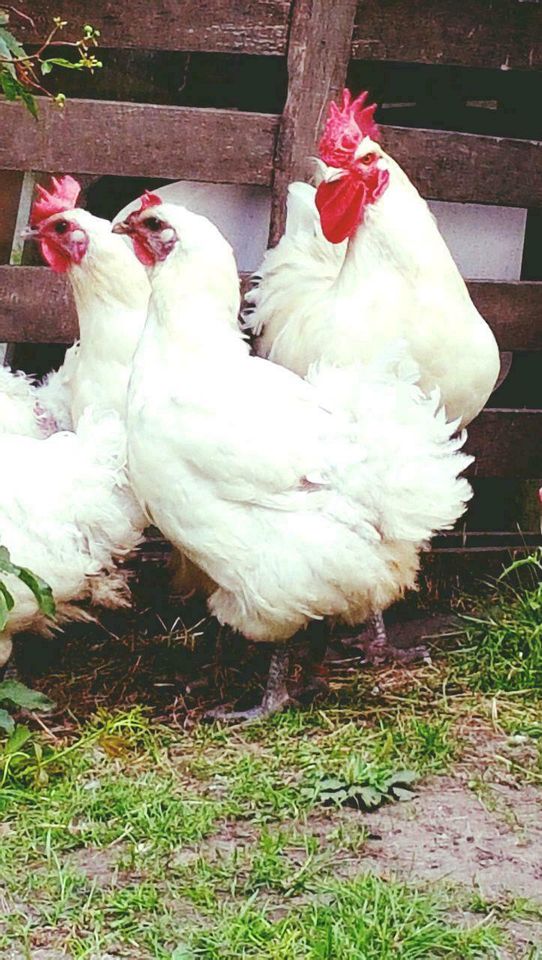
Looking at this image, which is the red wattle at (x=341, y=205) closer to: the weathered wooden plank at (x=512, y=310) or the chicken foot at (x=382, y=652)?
the weathered wooden plank at (x=512, y=310)

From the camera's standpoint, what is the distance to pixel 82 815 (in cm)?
377

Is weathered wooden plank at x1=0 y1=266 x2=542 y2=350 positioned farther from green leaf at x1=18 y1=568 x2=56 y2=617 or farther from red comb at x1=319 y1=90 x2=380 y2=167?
green leaf at x1=18 y1=568 x2=56 y2=617

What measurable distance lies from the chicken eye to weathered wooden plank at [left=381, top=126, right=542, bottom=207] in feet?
3.84

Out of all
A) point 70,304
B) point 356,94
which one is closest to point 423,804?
point 70,304

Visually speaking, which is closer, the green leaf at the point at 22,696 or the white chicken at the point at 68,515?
the green leaf at the point at 22,696

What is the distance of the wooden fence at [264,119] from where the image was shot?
15.1ft

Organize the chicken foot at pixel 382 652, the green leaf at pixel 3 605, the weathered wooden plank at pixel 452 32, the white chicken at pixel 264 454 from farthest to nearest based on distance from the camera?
the chicken foot at pixel 382 652 → the weathered wooden plank at pixel 452 32 → the white chicken at pixel 264 454 → the green leaf at pixel 3 605

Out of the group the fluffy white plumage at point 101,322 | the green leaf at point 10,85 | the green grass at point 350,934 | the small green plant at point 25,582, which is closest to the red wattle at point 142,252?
the fluffy white plumage at point 101,322

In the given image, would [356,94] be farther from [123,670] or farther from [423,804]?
[423,804]

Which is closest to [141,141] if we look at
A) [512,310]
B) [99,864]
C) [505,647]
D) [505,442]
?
[512,310]

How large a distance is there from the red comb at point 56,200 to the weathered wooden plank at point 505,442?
1.93 metres

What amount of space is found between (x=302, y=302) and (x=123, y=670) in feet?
4.96

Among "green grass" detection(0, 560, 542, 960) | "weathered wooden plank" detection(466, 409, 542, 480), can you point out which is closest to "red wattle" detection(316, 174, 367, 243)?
"weathered wooden plank" detection(466, 409, 542, 480)

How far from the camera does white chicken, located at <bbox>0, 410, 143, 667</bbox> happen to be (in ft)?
13.6
